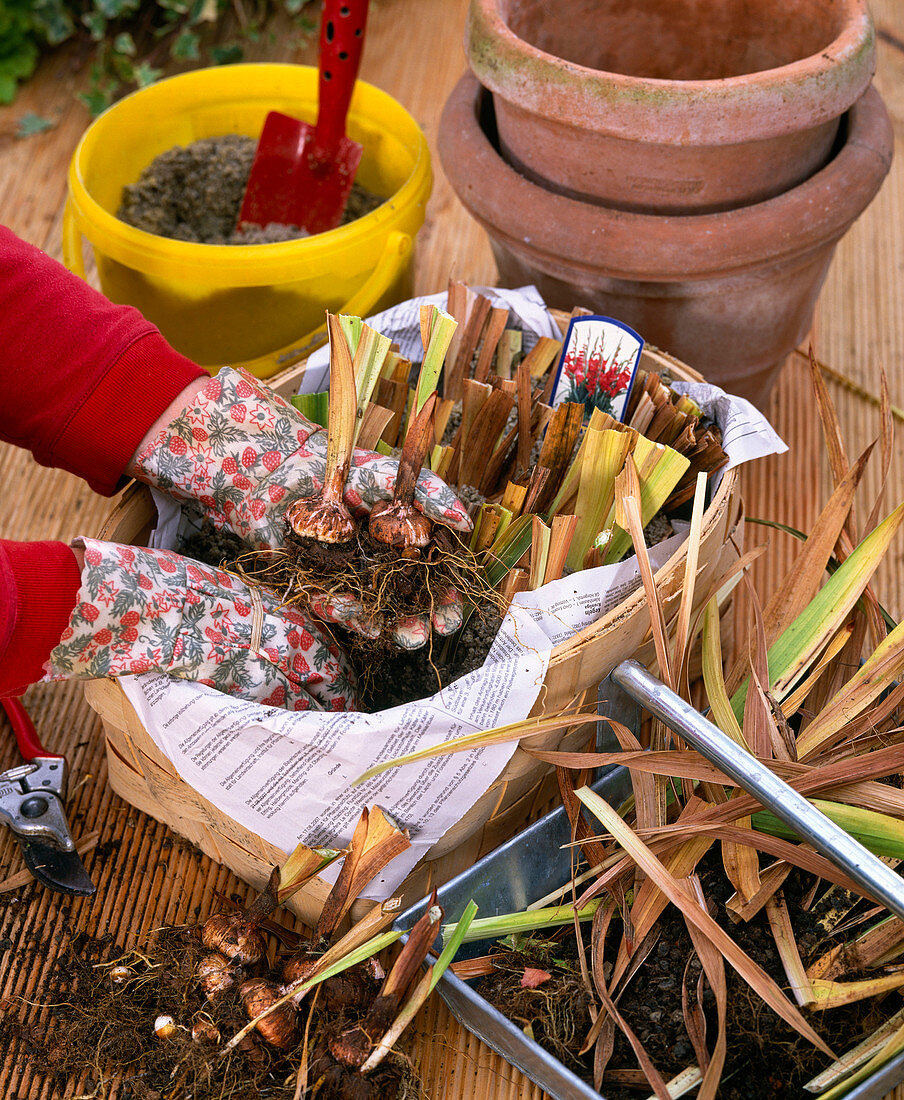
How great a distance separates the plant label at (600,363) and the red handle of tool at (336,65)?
548mm

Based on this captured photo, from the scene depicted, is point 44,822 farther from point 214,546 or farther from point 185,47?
point 185,47

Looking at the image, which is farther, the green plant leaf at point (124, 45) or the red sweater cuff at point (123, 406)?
the green plant leaf at point (124, 45)

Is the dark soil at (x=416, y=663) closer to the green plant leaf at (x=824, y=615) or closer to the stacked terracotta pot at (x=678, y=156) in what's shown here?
the green plant leaf at (x=824, y=615)

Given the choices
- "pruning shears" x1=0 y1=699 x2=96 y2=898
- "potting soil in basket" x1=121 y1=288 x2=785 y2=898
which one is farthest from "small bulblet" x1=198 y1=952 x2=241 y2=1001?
"pruning shears" x1=0 y1=699 x2=96 y2=898

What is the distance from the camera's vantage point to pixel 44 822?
1082mm

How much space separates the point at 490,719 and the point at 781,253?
0.72 meters

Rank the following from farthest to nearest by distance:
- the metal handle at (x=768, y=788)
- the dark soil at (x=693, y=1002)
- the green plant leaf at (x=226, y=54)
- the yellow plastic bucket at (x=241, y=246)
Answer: the green plant leaf at (x=226, y=54) → the yellow plastic bucket at (x=241, y=246) → the dark soil at (x=693, y=1002) → the metal handle at (x=768, y=788)

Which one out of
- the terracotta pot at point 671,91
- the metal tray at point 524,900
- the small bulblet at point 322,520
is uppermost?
the terracotta pot at point 671,91

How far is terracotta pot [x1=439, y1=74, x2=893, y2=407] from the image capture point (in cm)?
120

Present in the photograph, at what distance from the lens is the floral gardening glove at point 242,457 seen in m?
1.01

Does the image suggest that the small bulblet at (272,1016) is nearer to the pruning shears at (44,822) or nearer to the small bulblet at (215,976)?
the small bulblet at (215,976)

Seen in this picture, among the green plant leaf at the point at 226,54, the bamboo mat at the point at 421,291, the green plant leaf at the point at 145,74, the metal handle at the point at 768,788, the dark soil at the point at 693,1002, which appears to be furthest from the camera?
the green plant leaf at the point at 226,54

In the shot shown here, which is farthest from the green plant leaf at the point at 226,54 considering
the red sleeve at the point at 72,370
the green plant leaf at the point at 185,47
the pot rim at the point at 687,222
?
the red sleeve at the point at 72,370

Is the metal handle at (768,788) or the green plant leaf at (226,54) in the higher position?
the metal handle at (768,788)
